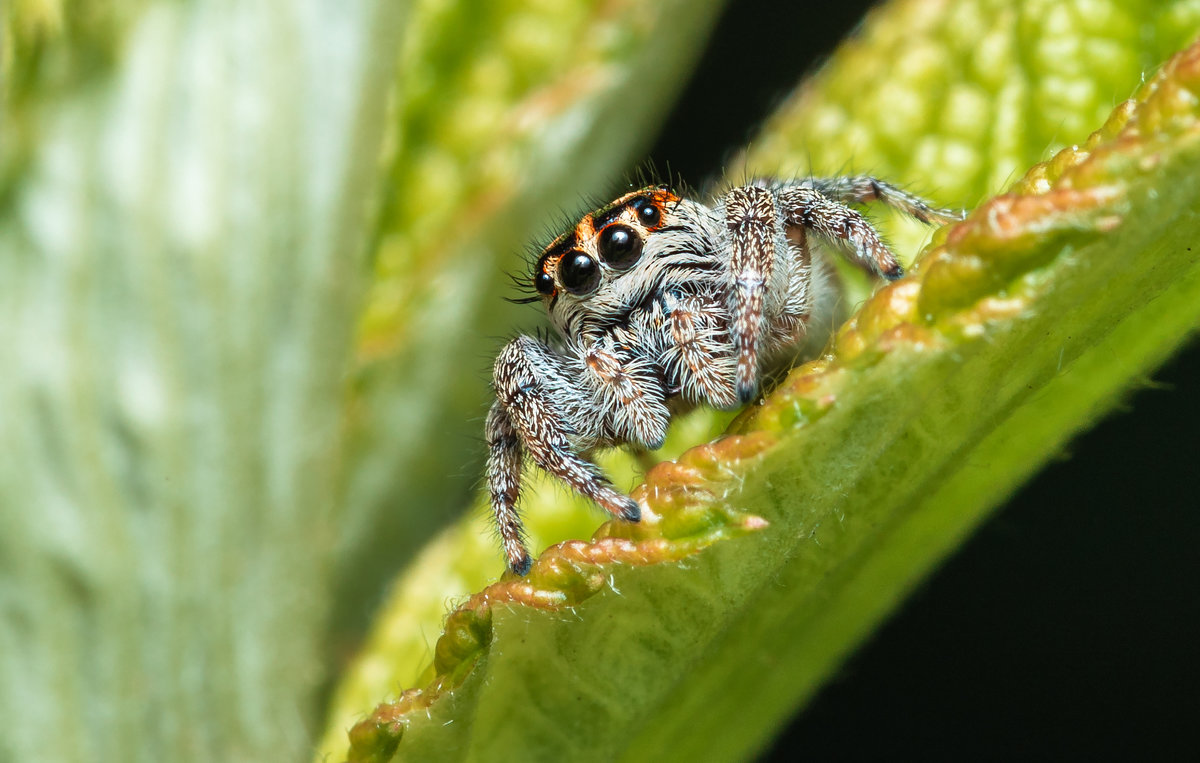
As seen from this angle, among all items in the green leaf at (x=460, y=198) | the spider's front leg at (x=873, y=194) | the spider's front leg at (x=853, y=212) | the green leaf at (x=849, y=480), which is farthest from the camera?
the green leaf at (x=460, y=198)

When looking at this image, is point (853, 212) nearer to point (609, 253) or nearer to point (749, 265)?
point (749, 265)

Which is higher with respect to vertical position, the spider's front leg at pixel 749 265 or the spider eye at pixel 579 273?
the spider eye at pixel 579 273

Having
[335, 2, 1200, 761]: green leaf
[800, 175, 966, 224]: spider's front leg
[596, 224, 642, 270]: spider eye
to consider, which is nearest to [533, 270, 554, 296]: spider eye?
[596, 224, 642, 270]: spider eye

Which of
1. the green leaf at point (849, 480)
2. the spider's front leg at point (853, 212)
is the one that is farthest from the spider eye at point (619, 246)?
the green leaf at point (849, 480)

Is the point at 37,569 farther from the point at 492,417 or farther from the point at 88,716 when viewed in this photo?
the point at 492,417

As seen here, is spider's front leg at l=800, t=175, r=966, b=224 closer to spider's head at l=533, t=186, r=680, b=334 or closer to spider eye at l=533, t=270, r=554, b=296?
spider's head at l=533, t=186, r=680, b=334

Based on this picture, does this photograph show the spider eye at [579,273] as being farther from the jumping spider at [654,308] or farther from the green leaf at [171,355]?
the green leaf at [171,355]

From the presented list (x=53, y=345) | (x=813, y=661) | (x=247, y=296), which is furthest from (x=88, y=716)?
(x=813, y=661)

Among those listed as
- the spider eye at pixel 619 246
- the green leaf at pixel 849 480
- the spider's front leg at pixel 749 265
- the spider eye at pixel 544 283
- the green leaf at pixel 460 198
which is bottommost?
the green leaf at pixel 849 480
